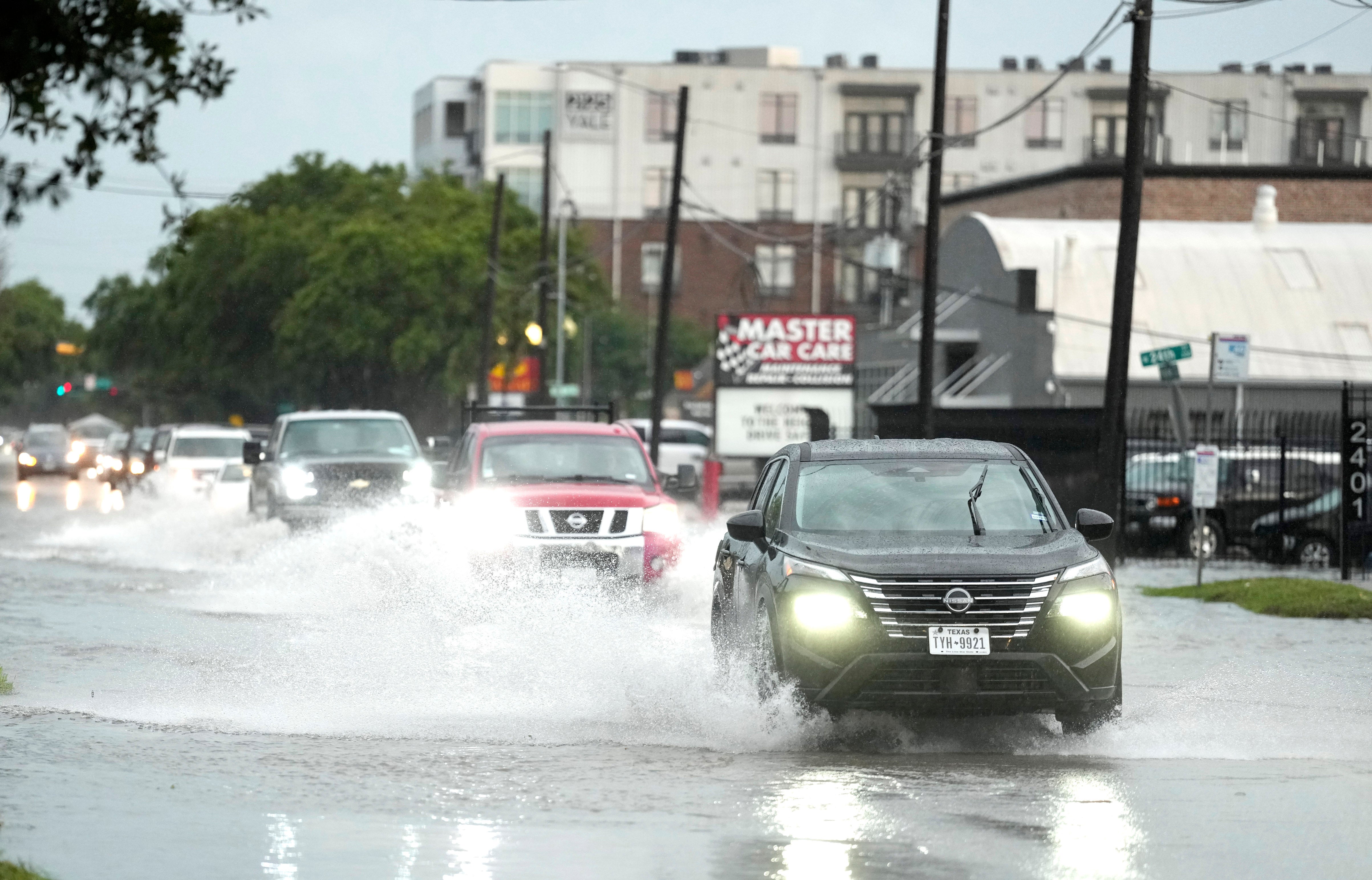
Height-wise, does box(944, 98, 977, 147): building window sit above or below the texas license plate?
above

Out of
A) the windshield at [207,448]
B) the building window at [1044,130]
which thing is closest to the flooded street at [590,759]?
the windshield at [207,448]

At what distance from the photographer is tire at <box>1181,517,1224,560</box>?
32000mm

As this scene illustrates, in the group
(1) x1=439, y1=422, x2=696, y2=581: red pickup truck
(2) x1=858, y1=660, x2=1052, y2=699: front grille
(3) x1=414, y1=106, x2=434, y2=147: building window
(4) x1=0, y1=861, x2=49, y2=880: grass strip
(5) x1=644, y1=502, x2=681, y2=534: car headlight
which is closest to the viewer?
(4) x1=0, y1=861, x2=49, y2=880: grass strip

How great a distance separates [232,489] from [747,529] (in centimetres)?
2254

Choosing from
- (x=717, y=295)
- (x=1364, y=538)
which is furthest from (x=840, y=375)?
(x=717, y=295)

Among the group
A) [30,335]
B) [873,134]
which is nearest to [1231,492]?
[873,134]

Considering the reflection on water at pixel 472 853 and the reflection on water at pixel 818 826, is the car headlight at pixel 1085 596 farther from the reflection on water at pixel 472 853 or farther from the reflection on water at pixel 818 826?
the reflection on water at pixel 472 853

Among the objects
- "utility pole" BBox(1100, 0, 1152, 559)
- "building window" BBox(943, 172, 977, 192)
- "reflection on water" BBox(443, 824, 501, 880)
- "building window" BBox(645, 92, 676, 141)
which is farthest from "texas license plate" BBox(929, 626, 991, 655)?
"building window" BBox(943, 172, 977, 192)

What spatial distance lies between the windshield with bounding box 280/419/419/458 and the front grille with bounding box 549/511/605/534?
8.47 meters

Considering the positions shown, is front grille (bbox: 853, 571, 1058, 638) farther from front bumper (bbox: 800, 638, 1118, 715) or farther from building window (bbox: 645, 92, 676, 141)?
building window (bbox: 645, 92, 676, 141)

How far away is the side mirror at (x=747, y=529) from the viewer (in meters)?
12.0

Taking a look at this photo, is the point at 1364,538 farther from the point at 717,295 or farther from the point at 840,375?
the point at 717,295

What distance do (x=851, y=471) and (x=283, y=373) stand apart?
221 feet

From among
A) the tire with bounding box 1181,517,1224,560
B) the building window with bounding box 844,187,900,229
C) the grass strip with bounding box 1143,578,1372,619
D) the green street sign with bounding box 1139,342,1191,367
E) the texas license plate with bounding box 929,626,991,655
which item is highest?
the building window with bounding box 844,187,900,229
